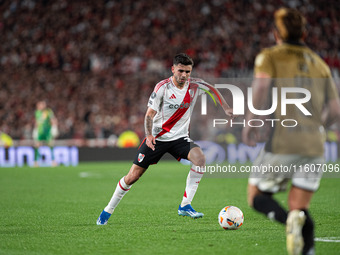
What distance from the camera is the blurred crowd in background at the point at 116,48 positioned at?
26.3 m

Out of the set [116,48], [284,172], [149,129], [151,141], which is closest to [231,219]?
[151,141]

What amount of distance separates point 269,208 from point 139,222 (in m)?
3.52

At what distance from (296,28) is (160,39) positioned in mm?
26268

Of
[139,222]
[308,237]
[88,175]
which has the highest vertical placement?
[308,237]

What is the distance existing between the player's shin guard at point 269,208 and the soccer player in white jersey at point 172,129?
3051 mm

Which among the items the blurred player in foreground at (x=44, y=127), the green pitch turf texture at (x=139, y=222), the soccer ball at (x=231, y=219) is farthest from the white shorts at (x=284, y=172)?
Result: the blurred player in foreground at (x=44, y=127)

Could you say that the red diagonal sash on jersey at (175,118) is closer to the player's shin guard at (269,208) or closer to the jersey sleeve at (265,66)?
the player's shin guard at (269,208)

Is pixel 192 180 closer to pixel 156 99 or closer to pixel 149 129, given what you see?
pixel 149 129

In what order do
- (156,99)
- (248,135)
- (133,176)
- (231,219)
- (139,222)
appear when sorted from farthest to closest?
(139,222) < (156,99) < (133,176) < (231,219) < (248,135)

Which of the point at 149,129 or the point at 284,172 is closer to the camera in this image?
the point at 284,172

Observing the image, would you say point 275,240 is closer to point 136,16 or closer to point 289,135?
point 289,135

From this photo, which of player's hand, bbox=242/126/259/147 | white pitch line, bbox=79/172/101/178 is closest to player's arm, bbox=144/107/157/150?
player's hand, bbox=242/126/259/147

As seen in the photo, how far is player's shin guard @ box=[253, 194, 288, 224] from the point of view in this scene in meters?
4.34

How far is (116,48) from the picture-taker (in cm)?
2986
